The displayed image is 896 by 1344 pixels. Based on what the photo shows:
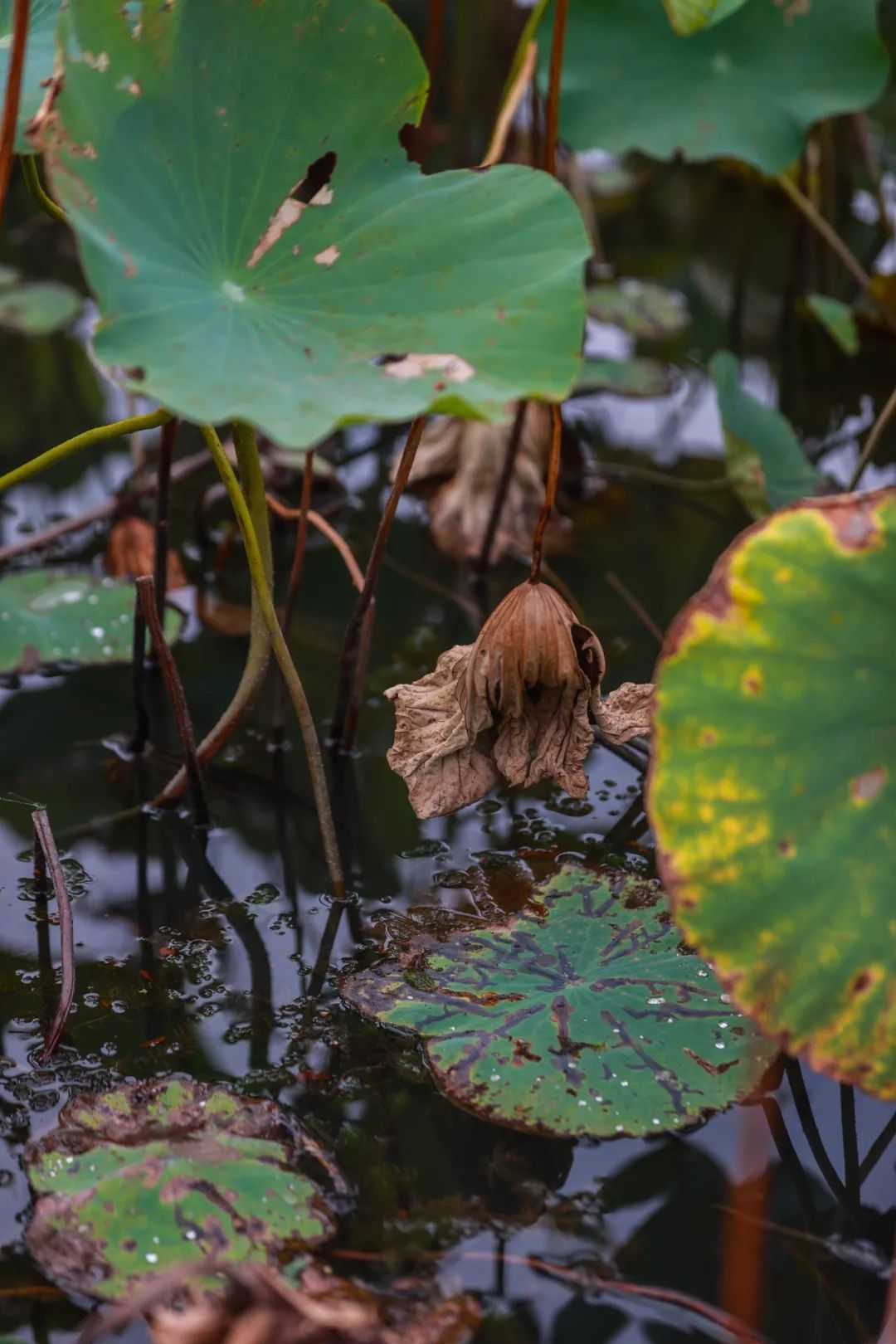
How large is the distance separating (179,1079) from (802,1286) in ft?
1.53

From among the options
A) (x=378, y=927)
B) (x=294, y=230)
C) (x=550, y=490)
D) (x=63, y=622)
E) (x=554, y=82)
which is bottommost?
(x=378, y=927)

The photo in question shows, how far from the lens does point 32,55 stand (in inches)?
46.1

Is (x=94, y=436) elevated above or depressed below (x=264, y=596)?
above

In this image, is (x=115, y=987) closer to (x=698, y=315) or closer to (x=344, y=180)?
(x=344, y=180)

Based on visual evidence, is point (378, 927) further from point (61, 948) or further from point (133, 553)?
point (133, 553)

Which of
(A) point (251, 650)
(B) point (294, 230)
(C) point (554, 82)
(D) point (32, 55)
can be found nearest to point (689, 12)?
(C) point (554, 82)

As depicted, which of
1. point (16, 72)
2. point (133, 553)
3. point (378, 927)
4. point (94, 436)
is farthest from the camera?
point (133, 553)

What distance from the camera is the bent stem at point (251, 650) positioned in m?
1.12

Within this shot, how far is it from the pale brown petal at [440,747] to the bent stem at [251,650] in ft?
0.54

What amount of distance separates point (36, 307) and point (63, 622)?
122 cm

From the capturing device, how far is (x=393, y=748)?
43.8 inches

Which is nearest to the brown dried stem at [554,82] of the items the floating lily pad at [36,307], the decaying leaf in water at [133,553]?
the decaying leaf in water at [133,553]

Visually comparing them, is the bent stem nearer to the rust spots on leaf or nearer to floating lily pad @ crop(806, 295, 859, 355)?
the rust spots on leaf

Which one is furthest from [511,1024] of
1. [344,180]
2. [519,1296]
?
[344,180]
